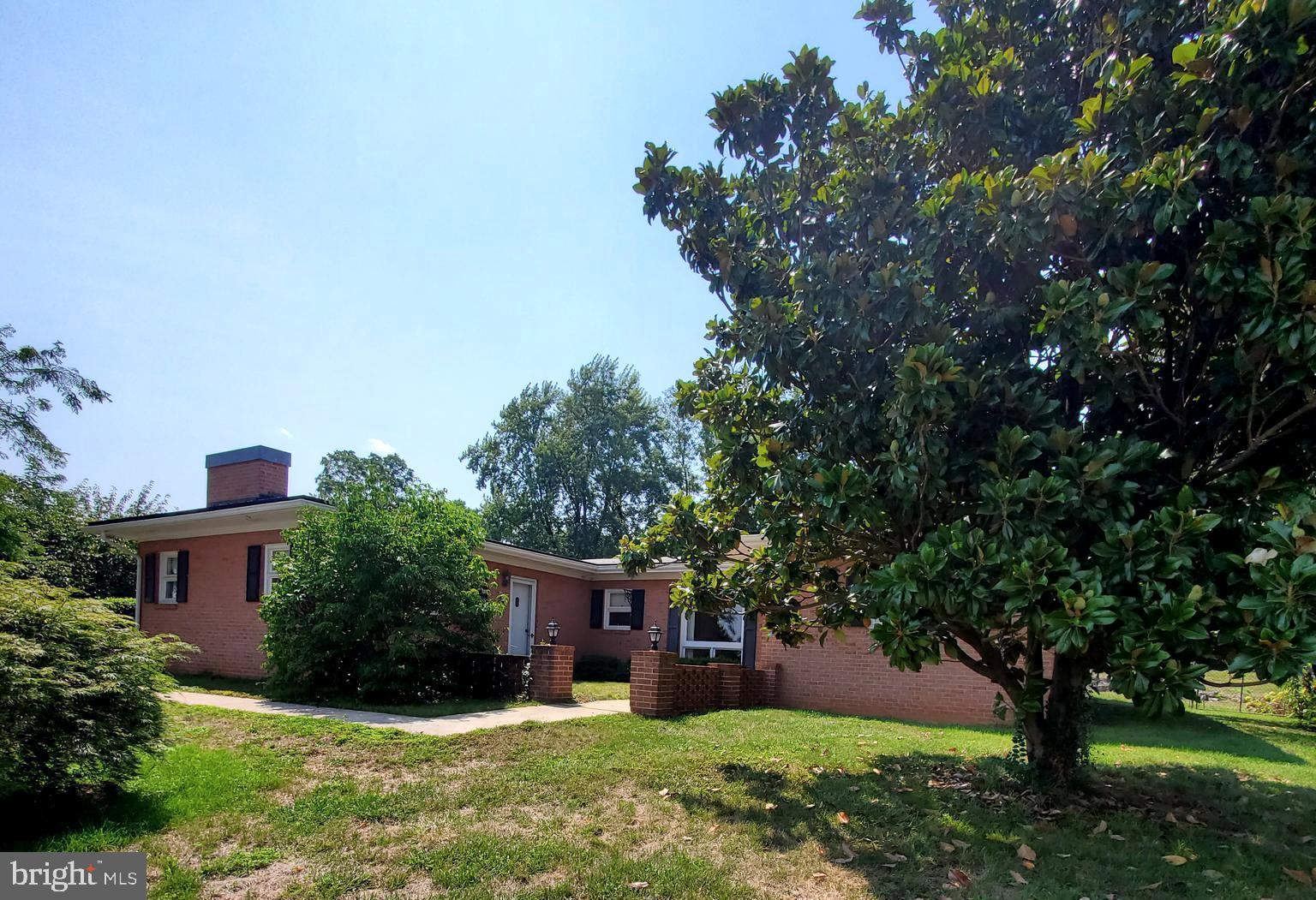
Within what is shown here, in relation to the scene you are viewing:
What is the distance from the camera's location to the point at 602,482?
122 feet

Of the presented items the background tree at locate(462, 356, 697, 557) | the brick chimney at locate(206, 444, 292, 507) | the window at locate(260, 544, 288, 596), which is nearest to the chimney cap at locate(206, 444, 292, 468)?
the brick chimney at locate(206, 444, 292, 507)

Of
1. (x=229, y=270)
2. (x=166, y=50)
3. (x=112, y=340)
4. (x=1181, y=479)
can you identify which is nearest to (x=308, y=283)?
(x=229, y=270)

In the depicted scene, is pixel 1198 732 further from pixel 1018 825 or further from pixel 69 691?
pixel 69 691

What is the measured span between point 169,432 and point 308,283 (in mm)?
6793

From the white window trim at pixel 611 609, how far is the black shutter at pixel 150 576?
414 inches

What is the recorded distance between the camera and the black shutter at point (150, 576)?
16.0 meters

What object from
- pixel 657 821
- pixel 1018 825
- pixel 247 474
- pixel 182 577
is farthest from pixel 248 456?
pixel 1018 825

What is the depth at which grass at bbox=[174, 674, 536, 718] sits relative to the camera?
9.42 metres

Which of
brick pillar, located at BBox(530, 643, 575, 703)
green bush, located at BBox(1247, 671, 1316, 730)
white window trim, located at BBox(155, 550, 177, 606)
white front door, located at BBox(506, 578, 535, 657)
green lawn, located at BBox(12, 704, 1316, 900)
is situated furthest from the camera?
white front door, located at BBox(506, 578, 535, 657)

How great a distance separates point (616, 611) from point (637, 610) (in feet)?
3.23

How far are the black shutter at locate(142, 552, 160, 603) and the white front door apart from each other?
7.95 metres

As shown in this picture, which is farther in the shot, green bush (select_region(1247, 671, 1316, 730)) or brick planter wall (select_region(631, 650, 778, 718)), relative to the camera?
green bush (select_region(1247, 671, 1316, 730))

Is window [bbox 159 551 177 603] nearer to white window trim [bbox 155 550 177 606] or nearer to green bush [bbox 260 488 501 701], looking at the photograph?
white window trim [bbox 155 550 177 606]

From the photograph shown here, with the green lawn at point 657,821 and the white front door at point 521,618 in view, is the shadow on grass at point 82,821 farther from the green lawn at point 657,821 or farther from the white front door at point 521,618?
the white front door at point 521,618
